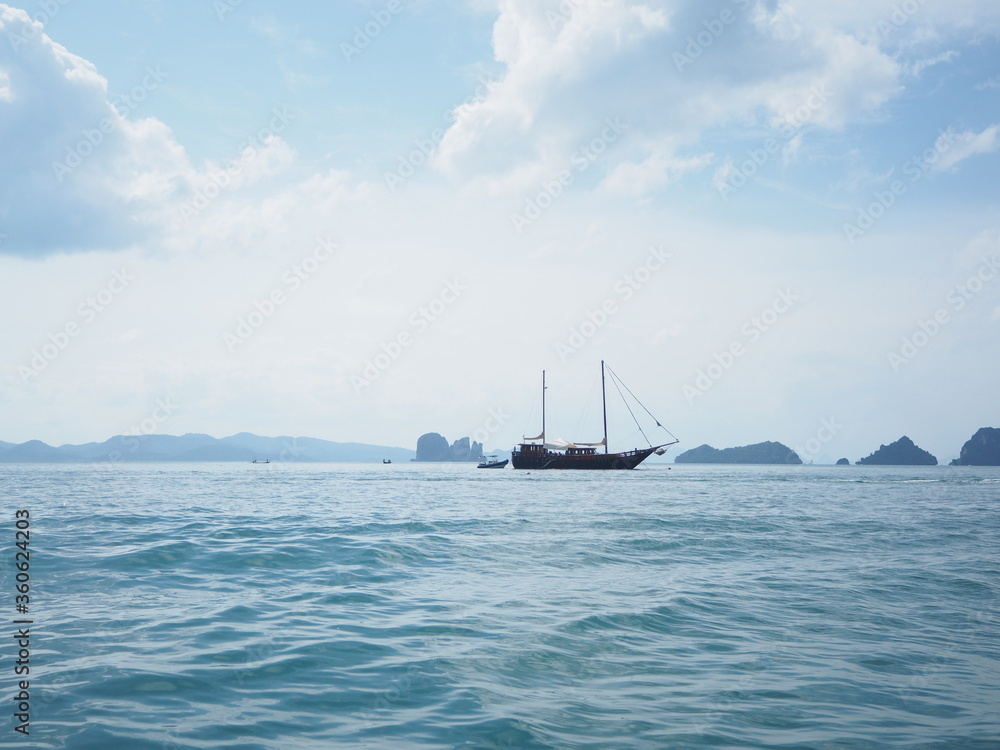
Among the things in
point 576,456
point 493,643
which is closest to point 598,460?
point 576,456

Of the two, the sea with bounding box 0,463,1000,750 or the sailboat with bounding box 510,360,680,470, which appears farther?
the sailboat with bounding box 510,360,680,470

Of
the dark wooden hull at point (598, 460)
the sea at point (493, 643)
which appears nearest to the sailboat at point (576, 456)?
the dark wooden hull at point (598, 460)

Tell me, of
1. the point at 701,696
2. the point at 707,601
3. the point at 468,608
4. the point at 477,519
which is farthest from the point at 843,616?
the point at 477,519

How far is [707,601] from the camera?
12.9 meters

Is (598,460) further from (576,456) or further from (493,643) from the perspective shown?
(493,643)

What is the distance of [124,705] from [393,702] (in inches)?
112

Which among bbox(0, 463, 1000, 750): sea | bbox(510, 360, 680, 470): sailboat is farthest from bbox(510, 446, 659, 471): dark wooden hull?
bbox(0, 463, 1000, 750): sea

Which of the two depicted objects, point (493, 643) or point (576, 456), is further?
point (576, 456)

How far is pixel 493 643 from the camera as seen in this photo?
9.86m

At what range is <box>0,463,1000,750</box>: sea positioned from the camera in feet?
22.9

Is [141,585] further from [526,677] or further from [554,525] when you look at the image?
[554,525]

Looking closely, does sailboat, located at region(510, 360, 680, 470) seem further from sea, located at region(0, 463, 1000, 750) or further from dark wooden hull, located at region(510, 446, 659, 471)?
sea, located at region(0, 463, 1000, 750)

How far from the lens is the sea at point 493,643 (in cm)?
698

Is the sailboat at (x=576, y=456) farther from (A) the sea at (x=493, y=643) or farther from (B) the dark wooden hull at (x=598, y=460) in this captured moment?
(A) the sea at (x=493, y=643)
